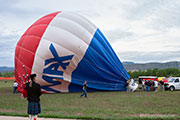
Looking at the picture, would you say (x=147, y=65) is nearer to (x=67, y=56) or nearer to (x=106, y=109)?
(x=67, y=56)

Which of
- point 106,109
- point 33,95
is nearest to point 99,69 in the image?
point 106,109

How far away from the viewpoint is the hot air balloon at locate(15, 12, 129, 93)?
18.2 meters

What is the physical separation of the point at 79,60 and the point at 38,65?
3.31 m

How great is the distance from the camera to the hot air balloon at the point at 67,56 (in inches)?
717

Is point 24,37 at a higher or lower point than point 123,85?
higher

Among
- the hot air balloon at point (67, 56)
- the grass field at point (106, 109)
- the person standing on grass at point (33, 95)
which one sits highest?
the hot air balloon at point (67, 56)

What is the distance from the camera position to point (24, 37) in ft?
64.6

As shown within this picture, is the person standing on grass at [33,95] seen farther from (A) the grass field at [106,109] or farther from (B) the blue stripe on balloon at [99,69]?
(B) the blue stripe on balloon at [99,69]

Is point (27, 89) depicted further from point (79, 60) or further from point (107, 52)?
point (107, 52)

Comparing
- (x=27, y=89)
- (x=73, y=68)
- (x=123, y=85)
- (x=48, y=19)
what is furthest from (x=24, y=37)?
(x=27, y=89)

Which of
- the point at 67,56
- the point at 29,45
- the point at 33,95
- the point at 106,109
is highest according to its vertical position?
the point at 29,45

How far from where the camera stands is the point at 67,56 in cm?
1839

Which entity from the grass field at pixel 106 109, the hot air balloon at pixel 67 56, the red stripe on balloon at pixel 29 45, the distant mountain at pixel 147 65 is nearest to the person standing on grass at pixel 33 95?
the grass field at pixel 106 109

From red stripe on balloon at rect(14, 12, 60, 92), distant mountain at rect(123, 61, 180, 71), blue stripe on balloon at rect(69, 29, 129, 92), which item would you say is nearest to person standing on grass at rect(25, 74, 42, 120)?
red stripe on balloon at rect(14, 12, 60, 92)
